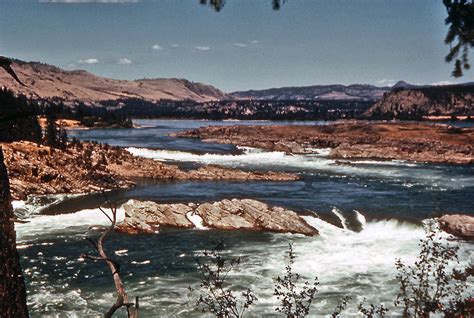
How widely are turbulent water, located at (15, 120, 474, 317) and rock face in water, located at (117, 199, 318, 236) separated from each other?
1.01 metres

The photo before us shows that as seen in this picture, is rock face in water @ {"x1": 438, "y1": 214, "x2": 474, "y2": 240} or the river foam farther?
the river foam

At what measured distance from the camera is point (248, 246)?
77.5 ft

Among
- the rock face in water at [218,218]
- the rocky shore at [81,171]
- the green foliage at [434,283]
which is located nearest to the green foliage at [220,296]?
the green foliage at [434,283]

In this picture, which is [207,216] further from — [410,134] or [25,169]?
[410,134]

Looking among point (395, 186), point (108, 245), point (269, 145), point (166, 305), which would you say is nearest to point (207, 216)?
point (108, 245)

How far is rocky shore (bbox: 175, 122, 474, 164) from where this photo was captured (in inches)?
2688

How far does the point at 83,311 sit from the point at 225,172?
1230 inches

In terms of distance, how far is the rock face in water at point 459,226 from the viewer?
24.8m

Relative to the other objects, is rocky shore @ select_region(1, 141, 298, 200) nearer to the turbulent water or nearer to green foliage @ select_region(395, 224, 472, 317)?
the turbulent water

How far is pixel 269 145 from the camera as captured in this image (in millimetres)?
82562

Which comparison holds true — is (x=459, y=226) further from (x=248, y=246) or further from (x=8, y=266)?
(x=8, y=266)

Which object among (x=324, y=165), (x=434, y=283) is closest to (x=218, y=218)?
(x=434, y=283)

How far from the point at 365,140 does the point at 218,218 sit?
5911 centimetres

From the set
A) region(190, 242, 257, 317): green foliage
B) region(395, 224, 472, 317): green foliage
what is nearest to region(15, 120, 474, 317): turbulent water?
region(190, 242, 257, 317): green foliage
